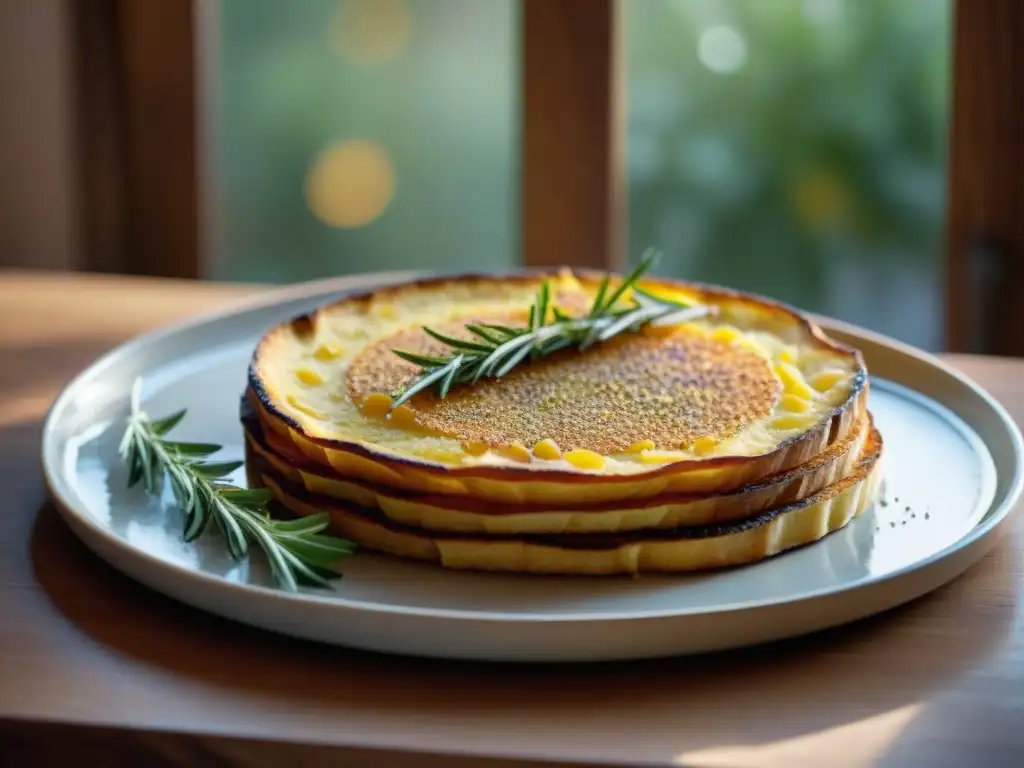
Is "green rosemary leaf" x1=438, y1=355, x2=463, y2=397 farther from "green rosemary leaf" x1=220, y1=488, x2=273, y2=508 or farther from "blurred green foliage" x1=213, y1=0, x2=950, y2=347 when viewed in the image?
"blurred green foliage" x1=213, y1=0, x2=950, y2=347

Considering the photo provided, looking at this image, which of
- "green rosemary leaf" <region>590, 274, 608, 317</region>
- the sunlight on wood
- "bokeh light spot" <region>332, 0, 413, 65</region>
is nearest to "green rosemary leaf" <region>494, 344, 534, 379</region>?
"green rosemary leaf" <region>590, 274, 608, 317</region>

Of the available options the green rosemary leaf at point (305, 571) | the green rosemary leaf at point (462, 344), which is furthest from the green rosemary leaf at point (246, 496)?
the green rosemary leaf at point (462, 344)

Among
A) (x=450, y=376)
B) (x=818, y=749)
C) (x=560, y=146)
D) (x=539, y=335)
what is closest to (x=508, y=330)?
(x=539, y=335)

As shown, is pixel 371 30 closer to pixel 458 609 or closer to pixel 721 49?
pixel 721 49

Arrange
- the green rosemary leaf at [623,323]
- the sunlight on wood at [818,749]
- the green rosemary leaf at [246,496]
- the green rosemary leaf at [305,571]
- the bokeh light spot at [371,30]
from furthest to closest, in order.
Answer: the bokeh light spot at [371,30] < the green rosemary leaf at [623,323] < the green rosemary leaf at [246,496] < the green rosemary leaf at [305,571] < the sunlight on wood at [818,749]

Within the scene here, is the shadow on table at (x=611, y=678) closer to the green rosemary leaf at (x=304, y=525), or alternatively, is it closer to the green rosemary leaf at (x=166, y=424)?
the green rosemary leaf at (x=304, y=525)

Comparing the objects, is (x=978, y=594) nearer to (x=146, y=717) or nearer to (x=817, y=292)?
(x=146, y=717)
